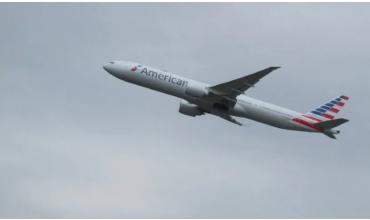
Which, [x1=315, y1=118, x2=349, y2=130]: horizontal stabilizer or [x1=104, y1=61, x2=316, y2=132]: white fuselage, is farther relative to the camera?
[x1=104, y1=61, x2=316, y2=132]: white fuselage

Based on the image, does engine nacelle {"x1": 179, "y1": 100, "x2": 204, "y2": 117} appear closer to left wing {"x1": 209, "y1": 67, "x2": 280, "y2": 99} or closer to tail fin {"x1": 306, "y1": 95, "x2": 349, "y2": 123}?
left wing {"x1": 209, "y1": 67, "x2": 280, "y2": 99}

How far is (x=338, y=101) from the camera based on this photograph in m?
71.5

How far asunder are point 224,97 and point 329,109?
12.2m

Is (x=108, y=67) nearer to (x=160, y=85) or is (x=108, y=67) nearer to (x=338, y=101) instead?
(x=160, y=85)

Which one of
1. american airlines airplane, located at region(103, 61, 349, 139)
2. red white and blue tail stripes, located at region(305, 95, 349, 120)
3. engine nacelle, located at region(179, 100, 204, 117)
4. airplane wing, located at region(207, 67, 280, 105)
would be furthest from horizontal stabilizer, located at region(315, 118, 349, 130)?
engine nacelle, located at region(179, 100, 204, 117)

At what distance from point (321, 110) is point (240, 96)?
30.1 feet

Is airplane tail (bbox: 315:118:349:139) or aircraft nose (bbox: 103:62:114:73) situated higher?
aircraft nose (bbox: 103:62:114:73)

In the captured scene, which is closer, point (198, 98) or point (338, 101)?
point (198, 98)

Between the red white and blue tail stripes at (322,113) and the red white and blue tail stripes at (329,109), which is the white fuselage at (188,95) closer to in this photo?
the red white and blue tail stripes at (322,113)

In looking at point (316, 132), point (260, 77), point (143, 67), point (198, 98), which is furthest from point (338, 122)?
point (143, 67)

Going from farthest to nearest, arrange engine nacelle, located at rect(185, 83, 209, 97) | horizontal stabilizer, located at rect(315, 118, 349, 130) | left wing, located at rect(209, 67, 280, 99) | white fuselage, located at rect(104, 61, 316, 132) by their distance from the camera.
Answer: white fuselage, located at rect(104, 61, 316, 132)
engine nacelle, located at rect(185, 83, 209, 97)
left wing, located at rect(209, 67, 280, 99)
horizontal stabilizer, located at rect(315, 118, 349, 130)

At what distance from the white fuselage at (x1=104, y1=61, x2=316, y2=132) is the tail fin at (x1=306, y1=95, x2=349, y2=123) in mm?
2519

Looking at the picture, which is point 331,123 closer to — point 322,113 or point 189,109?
point 322,113

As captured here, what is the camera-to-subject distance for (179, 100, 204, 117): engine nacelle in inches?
2773
